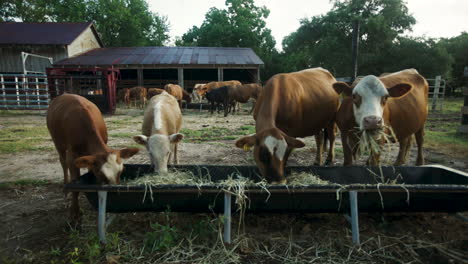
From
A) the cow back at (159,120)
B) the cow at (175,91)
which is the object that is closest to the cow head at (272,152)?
the cow back at (159,120)

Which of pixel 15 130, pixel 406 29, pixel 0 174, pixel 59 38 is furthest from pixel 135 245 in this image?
pixel 406 29

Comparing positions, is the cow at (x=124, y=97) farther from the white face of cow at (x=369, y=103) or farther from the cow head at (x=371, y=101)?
the white face of cow at (x=369, y=103)

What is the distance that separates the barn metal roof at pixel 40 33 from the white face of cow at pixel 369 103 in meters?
27.1

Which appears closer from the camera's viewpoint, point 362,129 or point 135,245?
point 135,245

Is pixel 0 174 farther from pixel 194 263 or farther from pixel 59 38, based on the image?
pixel 59 38

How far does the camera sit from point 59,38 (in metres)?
25.2

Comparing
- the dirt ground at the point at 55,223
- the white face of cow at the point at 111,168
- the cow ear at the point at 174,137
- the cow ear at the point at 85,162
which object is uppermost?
the cow ear at the point at 174,137

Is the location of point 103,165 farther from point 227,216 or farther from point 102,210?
point 227,216

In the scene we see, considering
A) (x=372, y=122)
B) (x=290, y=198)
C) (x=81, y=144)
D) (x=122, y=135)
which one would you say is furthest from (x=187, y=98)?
(x=290, y=198)

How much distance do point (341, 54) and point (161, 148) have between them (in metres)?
35.9

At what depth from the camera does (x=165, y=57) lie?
2420 centimetres

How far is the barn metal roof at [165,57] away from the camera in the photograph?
2245 cm

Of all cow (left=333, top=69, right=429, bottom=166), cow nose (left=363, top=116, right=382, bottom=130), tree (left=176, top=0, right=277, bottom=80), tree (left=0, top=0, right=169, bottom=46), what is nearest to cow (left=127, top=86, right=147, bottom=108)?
cow (left=333, top=69, right=429, bottom=166)

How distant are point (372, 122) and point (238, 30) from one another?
44192 mm
